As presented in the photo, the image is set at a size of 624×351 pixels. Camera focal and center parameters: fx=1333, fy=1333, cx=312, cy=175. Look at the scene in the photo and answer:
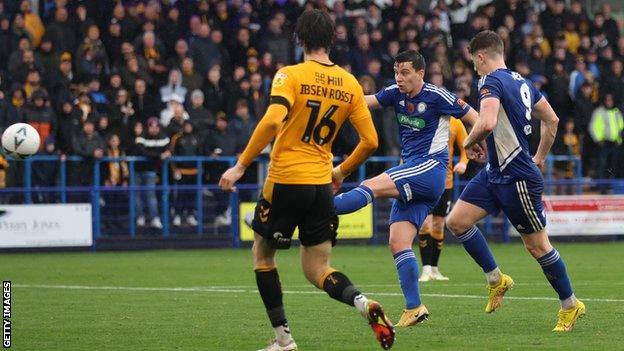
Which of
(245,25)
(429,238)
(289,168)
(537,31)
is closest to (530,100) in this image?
(289,168)

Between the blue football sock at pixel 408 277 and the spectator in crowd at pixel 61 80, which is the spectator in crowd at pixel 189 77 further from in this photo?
the blue football sock at pixel 408 277

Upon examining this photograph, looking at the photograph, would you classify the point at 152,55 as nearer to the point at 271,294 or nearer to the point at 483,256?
the point at 483,256

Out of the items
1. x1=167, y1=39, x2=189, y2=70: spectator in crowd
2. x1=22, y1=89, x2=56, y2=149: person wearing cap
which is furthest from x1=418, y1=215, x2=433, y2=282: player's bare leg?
x1=167, y1=39, x2=189, y2=70: spectator in crowd

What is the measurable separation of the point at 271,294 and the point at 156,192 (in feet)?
48.7

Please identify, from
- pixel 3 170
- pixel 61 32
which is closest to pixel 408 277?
pixel 3 170

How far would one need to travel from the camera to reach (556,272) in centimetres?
1109

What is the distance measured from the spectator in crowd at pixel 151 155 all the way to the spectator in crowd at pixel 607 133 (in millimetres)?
9264

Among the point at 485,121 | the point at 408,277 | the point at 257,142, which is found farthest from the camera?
the point at 408,277

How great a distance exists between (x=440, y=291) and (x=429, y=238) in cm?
202

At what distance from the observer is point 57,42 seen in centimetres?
2483

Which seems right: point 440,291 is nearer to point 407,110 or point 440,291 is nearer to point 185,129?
point 407,110

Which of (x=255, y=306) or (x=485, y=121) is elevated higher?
(x=485, y=121)

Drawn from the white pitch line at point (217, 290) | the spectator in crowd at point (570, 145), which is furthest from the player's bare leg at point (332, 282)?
the spectator in crowd at point (570, 145)

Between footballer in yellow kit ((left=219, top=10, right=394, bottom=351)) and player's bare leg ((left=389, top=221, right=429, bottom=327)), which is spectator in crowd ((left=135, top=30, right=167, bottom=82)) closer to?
player's bare leg ((left=389, top=221, right=429, bottom=327))
